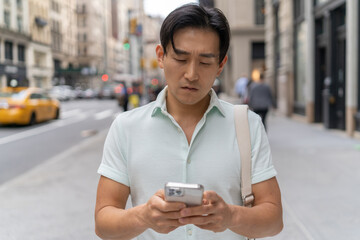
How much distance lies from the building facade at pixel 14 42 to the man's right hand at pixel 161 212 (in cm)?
3027

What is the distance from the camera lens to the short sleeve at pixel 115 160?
5.72 ft

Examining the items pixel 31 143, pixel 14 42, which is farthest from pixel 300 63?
pixel 14 42

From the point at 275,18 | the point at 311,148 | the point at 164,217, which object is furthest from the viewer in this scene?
the point at 275,18

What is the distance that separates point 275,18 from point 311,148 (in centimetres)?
1318

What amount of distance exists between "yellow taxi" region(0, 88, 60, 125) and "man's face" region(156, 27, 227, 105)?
1681 cm

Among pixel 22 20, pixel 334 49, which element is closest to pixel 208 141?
pixel 334 49

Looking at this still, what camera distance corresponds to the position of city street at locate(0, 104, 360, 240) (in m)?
4.75

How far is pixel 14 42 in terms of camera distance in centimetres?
4044

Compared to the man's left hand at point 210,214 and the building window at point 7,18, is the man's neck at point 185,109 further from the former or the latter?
the building window at point 7,18

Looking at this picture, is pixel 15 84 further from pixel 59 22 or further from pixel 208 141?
pixel 208 141

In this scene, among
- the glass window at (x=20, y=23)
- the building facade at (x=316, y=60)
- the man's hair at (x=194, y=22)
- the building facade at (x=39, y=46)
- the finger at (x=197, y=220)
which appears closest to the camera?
the finger at (x=197, y=220)

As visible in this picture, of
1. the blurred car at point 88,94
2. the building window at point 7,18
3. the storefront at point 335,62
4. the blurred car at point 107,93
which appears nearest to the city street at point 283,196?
the storefront at point 335,62

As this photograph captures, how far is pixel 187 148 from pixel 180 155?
0.04 m

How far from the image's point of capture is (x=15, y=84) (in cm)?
4553
